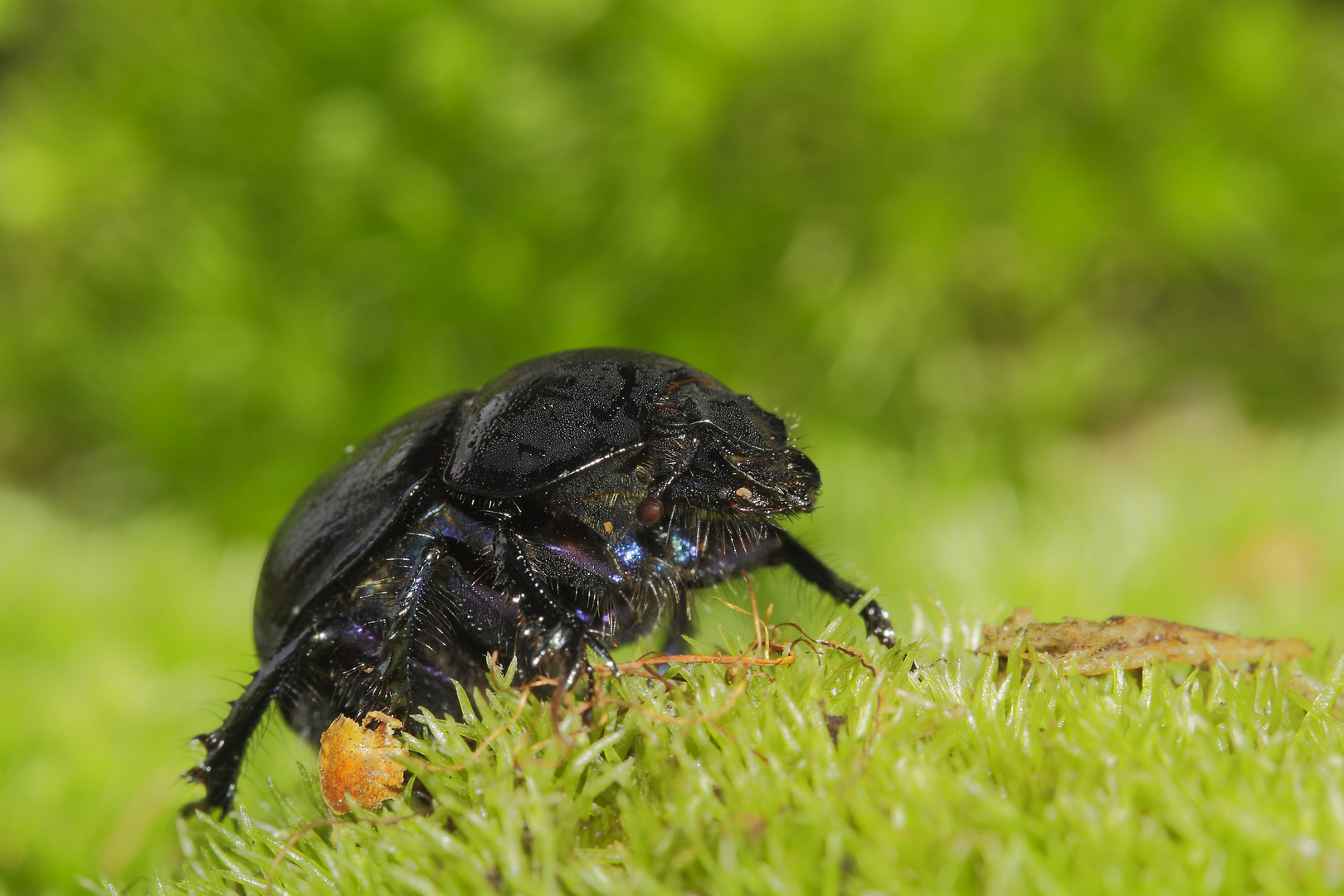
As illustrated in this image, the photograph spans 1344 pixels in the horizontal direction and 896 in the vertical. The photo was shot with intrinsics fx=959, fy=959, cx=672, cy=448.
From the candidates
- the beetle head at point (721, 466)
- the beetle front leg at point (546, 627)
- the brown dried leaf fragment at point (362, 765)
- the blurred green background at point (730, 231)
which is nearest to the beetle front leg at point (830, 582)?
the beetle head at point (721, 466)

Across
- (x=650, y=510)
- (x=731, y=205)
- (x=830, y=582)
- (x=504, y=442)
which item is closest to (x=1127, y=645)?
(x=830, y=582)

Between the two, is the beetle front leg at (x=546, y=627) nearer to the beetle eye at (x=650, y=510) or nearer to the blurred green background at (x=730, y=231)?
the beetle eye at (x=650, y=510)

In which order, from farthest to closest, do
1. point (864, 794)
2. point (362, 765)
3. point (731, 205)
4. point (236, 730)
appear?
point (731, 205) < point (236, 730) < point (362, 765) < point (864, 794)

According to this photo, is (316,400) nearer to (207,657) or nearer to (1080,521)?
(207,657)

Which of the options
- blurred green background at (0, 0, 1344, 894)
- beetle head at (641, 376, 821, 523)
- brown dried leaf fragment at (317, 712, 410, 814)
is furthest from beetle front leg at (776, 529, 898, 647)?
blurred green background at (0, 0, 1344, 894)

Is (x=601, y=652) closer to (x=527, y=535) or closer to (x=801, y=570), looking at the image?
(x=527, y=535)

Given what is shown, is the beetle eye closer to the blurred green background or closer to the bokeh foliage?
the blurred green background

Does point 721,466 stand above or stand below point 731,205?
below
